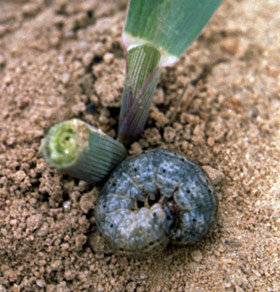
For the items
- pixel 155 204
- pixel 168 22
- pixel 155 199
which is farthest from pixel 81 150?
pixel 168 22

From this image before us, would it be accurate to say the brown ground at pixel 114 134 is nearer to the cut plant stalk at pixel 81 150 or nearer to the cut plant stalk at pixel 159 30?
the cut plant stalk at pixel 81 150

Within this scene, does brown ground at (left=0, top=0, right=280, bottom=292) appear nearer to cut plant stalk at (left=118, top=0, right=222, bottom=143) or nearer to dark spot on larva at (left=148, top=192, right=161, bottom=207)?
dark spot on larva at (left=148, top=192, right=161, bottom=207)

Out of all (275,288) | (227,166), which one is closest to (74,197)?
(227,166)

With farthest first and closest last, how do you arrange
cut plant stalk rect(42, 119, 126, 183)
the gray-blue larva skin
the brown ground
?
the brown ground
the gray-blue larva skin
cut plant stalk rect(42, 119, 126, 183)

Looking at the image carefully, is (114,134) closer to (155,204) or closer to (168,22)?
(155,204)

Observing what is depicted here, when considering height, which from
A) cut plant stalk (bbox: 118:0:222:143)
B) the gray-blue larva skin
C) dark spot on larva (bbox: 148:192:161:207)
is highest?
cut plant stalk (bbox: 118:0:222:143)

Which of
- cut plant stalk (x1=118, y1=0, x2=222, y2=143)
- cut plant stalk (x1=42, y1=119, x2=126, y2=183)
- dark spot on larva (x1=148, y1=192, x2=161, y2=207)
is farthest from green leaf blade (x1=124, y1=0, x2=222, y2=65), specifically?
dark spot on larva (x1=148, y1=192, x2=161, y2=207)
